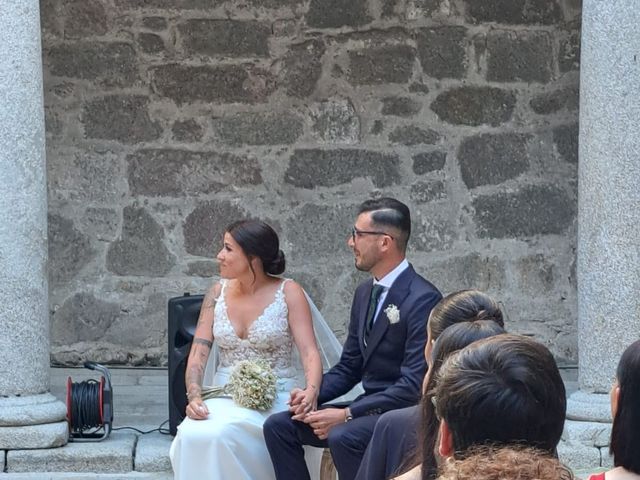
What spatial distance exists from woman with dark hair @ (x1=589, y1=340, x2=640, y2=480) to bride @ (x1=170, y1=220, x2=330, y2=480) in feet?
9.91

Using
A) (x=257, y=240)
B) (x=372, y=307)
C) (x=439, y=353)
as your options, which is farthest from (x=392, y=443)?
(x=257, y=240)

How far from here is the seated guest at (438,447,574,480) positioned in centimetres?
221

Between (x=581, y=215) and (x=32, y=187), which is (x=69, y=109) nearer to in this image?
(x=32, y=187)

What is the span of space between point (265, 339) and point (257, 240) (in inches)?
19.5

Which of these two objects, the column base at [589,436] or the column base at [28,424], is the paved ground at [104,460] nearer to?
the column base at [28,424]

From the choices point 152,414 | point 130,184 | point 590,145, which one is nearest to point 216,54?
point 130,184

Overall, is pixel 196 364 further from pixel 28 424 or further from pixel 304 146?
pixel 304 146

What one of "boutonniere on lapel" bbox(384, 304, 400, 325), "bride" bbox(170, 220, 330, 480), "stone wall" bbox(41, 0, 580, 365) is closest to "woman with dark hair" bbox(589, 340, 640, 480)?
"boutonniere on lapel" bbox(384, 304, 400, 325)

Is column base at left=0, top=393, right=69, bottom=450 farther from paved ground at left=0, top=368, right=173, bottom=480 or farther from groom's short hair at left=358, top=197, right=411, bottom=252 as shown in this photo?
groom's short hair at left=358, top=197, right=411, bottom=252

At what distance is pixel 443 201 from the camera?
8.89 m

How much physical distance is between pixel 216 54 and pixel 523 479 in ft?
22.6

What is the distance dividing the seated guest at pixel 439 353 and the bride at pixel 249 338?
239cm

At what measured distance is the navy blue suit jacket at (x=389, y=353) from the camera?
18.1 feet

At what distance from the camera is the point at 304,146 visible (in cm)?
888
